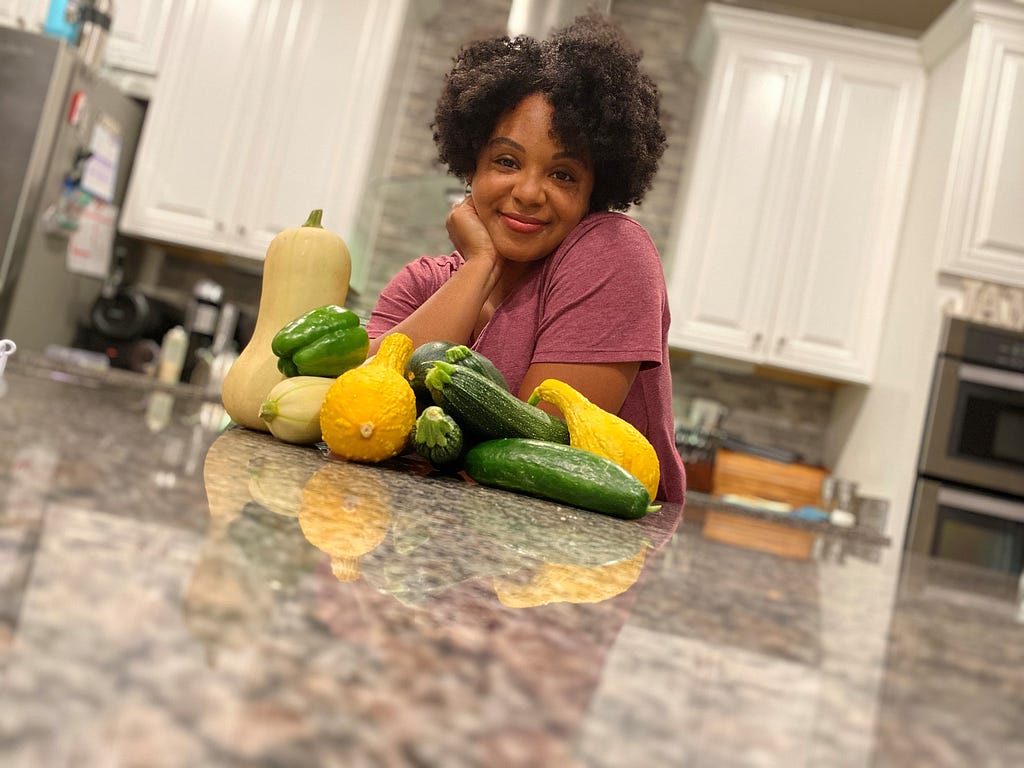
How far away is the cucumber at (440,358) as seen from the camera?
0.89m

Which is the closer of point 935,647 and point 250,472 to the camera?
point 935,647

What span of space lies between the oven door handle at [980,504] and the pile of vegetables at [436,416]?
2.58 metres

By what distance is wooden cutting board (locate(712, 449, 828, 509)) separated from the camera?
11.9 feet

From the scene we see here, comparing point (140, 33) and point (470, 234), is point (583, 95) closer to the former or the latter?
point (470, 234)

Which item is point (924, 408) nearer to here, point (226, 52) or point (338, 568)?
point (226, 52)

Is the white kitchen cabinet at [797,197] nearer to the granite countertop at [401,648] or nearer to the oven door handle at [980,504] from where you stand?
the oven door handle at [980,504]

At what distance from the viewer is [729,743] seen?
0.75 feet

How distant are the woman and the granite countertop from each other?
0.56 meters

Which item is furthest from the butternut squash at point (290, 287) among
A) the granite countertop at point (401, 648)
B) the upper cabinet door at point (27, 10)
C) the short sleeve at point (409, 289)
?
the upper cabinet door at point (27, 10)

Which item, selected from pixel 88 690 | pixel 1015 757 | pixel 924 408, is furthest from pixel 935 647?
pixel 924 408

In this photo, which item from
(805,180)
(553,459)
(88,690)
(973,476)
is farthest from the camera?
(805,180)

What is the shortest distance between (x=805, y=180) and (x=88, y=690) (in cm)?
393

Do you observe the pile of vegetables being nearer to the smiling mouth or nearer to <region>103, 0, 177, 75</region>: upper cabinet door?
the smiling mouth

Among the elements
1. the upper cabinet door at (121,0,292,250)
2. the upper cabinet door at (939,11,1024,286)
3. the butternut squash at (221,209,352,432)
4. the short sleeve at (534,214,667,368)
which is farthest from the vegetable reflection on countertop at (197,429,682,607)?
the upper cabinet door at (121,0,292,250)
